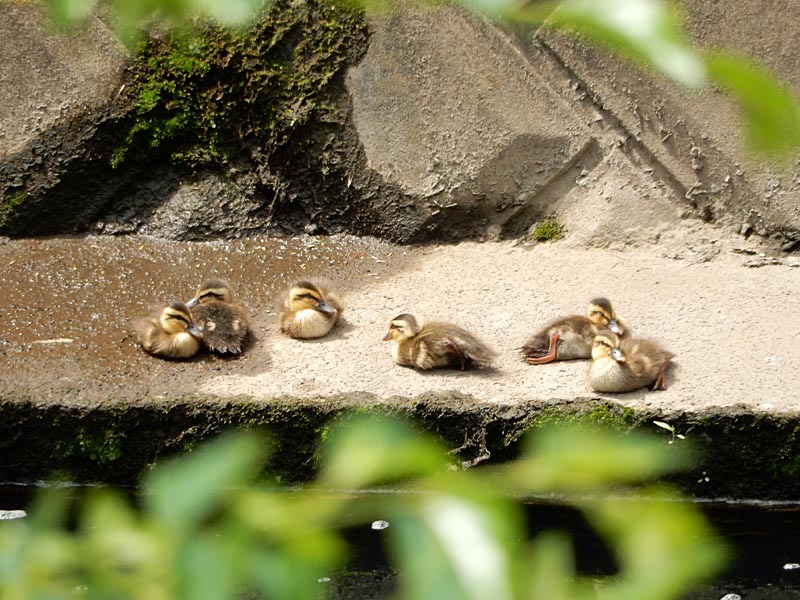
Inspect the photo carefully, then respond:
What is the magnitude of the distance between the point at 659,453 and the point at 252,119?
5685 mm

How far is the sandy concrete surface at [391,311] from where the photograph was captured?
14.9 feet

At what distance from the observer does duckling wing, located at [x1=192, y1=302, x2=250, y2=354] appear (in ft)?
16.2

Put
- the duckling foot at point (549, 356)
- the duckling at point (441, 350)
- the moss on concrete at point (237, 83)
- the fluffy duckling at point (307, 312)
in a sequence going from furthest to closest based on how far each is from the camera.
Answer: the moss on concrete at point (237, 83) → the fluffy duckling at point (307, 312) → the duckling foot at point (549, 356) → the duckling at point (441, 350)

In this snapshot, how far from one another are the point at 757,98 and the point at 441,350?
13.4ft

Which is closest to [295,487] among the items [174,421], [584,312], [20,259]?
[174,421]

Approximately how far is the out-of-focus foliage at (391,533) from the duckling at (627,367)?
12.2ft

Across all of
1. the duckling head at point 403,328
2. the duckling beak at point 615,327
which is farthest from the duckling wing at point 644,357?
the duckling head at point 403,328

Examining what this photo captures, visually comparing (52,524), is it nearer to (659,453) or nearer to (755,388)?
(659,453)

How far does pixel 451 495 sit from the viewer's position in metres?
0.71

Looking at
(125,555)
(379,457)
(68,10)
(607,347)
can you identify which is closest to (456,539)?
(379,457)

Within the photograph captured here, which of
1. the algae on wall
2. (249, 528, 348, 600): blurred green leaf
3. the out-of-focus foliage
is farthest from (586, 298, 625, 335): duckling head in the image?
(249, 528, 348, 600): blurred green leaf

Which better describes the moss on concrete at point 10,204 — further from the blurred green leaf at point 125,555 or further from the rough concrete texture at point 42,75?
the blurred green leaf at point 125,555

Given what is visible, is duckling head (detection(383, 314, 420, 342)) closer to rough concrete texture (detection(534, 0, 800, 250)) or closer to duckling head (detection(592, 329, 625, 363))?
duckling head (detection(592, 329, 625, 363))

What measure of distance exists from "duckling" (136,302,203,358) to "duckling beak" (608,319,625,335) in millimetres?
1780
